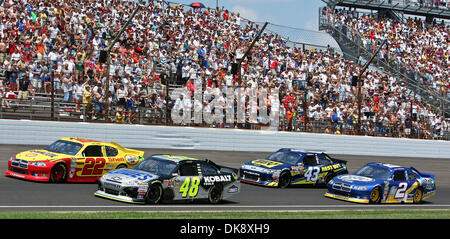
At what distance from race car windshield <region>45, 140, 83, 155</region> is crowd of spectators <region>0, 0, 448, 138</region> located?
19.4 ft

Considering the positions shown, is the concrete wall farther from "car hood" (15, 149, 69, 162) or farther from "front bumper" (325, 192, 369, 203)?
"front bumper" (325, 192, 369, 203)

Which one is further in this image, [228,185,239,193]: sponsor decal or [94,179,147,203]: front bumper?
[228,185,239,193]: sponsor decal

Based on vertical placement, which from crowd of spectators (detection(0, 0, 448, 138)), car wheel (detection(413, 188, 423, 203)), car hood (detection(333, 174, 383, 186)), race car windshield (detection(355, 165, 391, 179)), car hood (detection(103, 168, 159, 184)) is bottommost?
car wheel (detection(413, 188, 423, 203))

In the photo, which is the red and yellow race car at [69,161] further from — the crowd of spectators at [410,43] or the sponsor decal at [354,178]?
the crowd of spectators at [410,43]

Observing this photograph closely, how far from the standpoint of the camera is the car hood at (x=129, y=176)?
13.4m

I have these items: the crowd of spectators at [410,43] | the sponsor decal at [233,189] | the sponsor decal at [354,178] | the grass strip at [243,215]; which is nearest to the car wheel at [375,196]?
the sponsor decal at [354,178]

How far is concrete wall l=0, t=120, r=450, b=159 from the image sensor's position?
22.4 metres

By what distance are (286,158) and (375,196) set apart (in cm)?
346

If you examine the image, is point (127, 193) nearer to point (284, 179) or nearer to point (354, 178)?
point (284, 179)

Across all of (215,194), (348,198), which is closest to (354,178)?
(348,198)

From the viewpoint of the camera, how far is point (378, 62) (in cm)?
4059

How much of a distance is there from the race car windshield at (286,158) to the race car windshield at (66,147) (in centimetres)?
652

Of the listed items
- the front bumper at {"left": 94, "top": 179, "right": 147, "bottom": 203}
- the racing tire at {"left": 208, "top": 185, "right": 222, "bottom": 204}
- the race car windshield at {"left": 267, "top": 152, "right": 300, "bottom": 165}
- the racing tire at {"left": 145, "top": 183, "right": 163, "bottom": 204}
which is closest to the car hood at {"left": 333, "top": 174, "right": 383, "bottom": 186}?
the race car windshield at {"left": 267, "top": 152, "right": 300, "bottom": 165}

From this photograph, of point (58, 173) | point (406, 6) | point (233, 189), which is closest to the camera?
point (233, 189)
